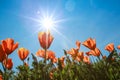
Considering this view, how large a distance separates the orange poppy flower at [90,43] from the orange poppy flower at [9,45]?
7.63 ft

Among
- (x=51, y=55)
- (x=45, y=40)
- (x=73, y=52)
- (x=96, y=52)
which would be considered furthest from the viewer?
(x=73, y=52)

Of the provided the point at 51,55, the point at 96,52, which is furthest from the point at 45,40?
the point at 96,52

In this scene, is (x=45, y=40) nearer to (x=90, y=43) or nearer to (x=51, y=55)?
(x=51, y=55)

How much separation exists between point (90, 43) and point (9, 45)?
255 cm

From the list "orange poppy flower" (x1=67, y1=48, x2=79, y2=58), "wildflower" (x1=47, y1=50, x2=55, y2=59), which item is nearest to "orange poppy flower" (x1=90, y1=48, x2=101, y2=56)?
"orange poppy flower" (x1=67, y1=48, x2=79, y2=58)

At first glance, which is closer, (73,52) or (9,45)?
(9,45)

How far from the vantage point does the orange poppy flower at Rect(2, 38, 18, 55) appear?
3635 mm

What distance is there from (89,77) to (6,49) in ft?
4.90

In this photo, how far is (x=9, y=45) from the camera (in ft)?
12.3

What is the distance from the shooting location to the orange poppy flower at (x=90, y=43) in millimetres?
5645

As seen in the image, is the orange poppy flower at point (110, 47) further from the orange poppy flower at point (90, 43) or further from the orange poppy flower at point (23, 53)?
the orange poppy flower at point (23, 53)

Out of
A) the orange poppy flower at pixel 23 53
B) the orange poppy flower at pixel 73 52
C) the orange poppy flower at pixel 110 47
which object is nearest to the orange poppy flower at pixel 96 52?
the orange poppy flower at pixel 73 52

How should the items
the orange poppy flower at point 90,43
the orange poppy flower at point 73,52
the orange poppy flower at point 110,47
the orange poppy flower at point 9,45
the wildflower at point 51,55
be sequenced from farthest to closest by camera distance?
the orange poppy flower at point 110,47 < the orange poppy flower at point 73,52 < the orange poppy flower at point 90,43 < the wildflower at point 51,55 < the orange poppy flower at point 9,45

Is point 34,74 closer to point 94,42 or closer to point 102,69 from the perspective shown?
point 102,69
